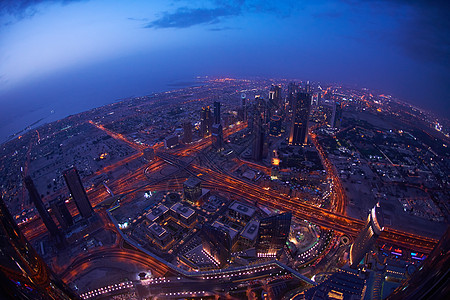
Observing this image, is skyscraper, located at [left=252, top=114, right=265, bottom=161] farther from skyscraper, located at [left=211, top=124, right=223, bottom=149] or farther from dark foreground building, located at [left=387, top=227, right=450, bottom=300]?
dark foreground building, located at [left=387, top=227, right=450, bottom=300]

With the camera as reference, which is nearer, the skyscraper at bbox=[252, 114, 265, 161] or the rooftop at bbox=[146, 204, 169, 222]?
the rooftop at bbox=[146, 204, 169, 222]

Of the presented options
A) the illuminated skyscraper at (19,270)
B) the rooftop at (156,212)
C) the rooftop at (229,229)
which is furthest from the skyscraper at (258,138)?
the illuminated skyscraper at (19,270)

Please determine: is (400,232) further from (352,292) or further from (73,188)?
(73,188)

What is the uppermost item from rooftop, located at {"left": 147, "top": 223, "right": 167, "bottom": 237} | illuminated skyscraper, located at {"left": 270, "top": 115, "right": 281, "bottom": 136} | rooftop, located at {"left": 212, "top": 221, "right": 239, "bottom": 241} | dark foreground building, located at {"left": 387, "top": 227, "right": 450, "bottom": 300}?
dark foreground building, located at {"left": 387, "top": 227, "right": 450, "bottom": 300}

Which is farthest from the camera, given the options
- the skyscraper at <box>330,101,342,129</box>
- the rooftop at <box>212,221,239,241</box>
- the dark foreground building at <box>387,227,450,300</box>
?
the skyscraper at <box>330,101,342,129</box>

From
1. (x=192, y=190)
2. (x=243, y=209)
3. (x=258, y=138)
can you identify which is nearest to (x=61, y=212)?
(x=192, y=190)

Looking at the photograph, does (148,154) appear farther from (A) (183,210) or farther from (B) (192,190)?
(A) (183,210)

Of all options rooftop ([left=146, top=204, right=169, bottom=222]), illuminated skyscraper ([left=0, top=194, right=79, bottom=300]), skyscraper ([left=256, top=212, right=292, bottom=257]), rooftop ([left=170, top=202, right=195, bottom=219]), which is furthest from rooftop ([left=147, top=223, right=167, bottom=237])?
illuminated skyscraper ([left=0, top=194, right=79, bottom=300])
